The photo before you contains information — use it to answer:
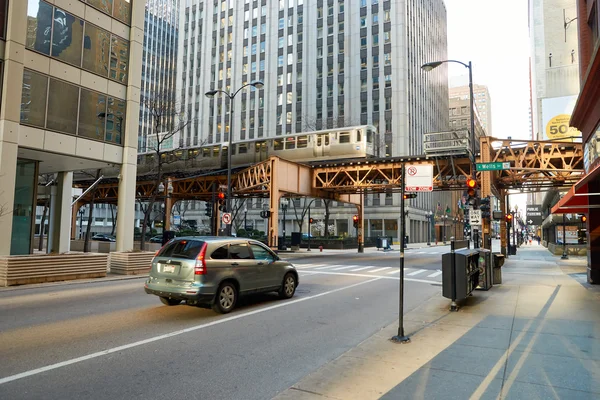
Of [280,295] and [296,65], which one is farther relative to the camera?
Result: [296,65]

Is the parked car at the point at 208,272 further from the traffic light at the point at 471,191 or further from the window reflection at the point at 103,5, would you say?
the window reflection at the point at 103,5

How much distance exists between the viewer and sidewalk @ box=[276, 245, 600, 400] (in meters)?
4.54

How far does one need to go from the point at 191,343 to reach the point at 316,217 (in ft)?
197

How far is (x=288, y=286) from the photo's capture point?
10.9 m

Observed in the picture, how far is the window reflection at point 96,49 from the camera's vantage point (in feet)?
60.6

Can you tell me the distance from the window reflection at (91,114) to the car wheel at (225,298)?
44.2ft

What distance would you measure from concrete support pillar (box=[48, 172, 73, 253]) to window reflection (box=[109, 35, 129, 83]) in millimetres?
7039

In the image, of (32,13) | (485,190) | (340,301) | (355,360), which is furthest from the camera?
(485,190)

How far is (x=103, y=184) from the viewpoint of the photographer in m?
44.1

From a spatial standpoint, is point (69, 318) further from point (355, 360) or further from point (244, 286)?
point (355, 360)

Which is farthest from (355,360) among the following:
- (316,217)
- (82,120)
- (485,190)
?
(316,217)

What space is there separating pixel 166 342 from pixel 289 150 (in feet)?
83.7

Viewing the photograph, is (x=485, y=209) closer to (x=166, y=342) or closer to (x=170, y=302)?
(x=170, y=302)

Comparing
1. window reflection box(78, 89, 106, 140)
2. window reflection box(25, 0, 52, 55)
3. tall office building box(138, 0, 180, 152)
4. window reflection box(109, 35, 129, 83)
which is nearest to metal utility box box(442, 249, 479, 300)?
window reflection box(78, 89, 106, 140)
